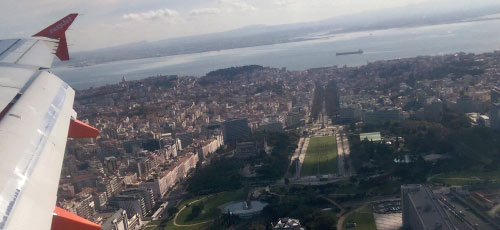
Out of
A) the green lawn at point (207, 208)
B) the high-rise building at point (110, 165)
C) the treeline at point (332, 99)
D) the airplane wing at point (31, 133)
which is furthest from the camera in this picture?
→ the treeline at point (332, 99)

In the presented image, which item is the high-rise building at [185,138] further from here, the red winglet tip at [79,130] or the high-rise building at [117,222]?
the red winglet tip at [79,130]

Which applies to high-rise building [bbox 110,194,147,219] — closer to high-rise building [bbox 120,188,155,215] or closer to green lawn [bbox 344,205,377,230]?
high-rise building [bbox 120,188,155,215]

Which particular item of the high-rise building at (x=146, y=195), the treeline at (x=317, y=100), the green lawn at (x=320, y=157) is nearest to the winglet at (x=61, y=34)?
the high-rise building at (x=146, y=195)

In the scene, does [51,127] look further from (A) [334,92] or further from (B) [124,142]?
(A) [334,92]

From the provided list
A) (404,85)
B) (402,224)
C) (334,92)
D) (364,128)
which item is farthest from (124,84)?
(402,224)

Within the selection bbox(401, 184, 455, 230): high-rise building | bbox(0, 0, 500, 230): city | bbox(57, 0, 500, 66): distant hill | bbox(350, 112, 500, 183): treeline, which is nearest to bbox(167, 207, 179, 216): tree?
bbox(0, 0, 500, 230): city

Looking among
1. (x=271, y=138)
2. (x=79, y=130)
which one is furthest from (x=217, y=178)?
(x=79, y=130)
